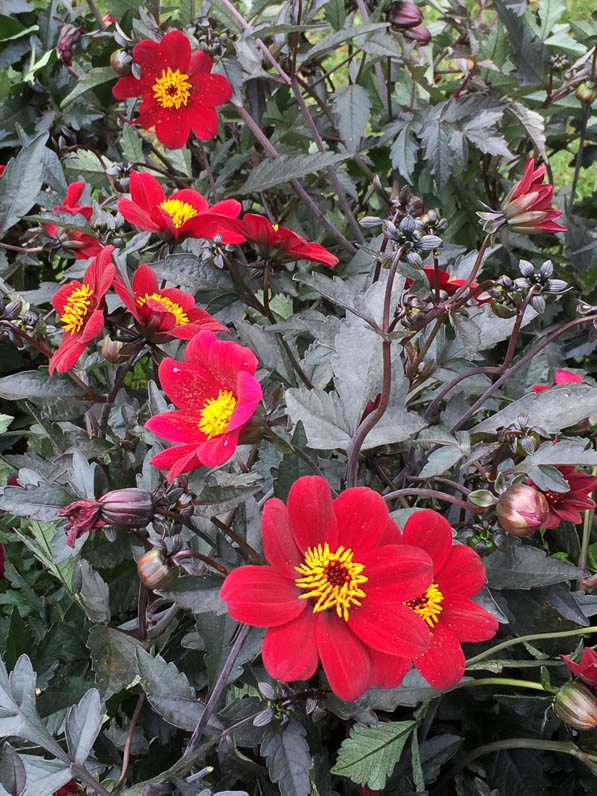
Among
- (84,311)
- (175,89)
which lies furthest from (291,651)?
(175,89)

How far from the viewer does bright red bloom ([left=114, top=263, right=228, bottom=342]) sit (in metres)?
0.71

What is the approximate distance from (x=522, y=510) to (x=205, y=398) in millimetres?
273

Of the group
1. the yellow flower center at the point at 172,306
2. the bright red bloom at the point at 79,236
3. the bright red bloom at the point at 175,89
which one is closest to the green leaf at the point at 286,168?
the bright red bloom at the point at 175,89

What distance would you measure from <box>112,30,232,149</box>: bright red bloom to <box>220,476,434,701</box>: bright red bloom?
0.72m

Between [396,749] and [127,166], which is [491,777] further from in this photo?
[127,166]

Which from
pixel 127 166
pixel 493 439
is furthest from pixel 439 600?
pixel 127 166

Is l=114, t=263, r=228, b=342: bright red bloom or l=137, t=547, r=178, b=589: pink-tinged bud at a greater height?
l=114, t=263, r=228, b=342: bright red bloom

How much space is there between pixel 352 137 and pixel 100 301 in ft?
2.11

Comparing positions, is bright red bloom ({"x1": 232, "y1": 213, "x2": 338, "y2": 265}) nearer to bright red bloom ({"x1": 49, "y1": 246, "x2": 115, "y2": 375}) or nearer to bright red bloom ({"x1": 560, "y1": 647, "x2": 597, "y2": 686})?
bright red bloom ({"x1": 49, "y1": 246, "x2": 115, "y2": 375})

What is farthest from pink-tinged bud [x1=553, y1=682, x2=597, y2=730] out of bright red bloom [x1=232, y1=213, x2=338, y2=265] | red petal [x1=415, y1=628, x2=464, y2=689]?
bright red bloom [x1=232, y1=213, x2=338, y2=265]

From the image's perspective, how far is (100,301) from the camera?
71 cm

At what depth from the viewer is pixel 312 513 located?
1.80 feet

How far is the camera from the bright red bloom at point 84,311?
677mm

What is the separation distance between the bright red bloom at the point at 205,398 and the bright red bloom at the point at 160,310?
0.07m
